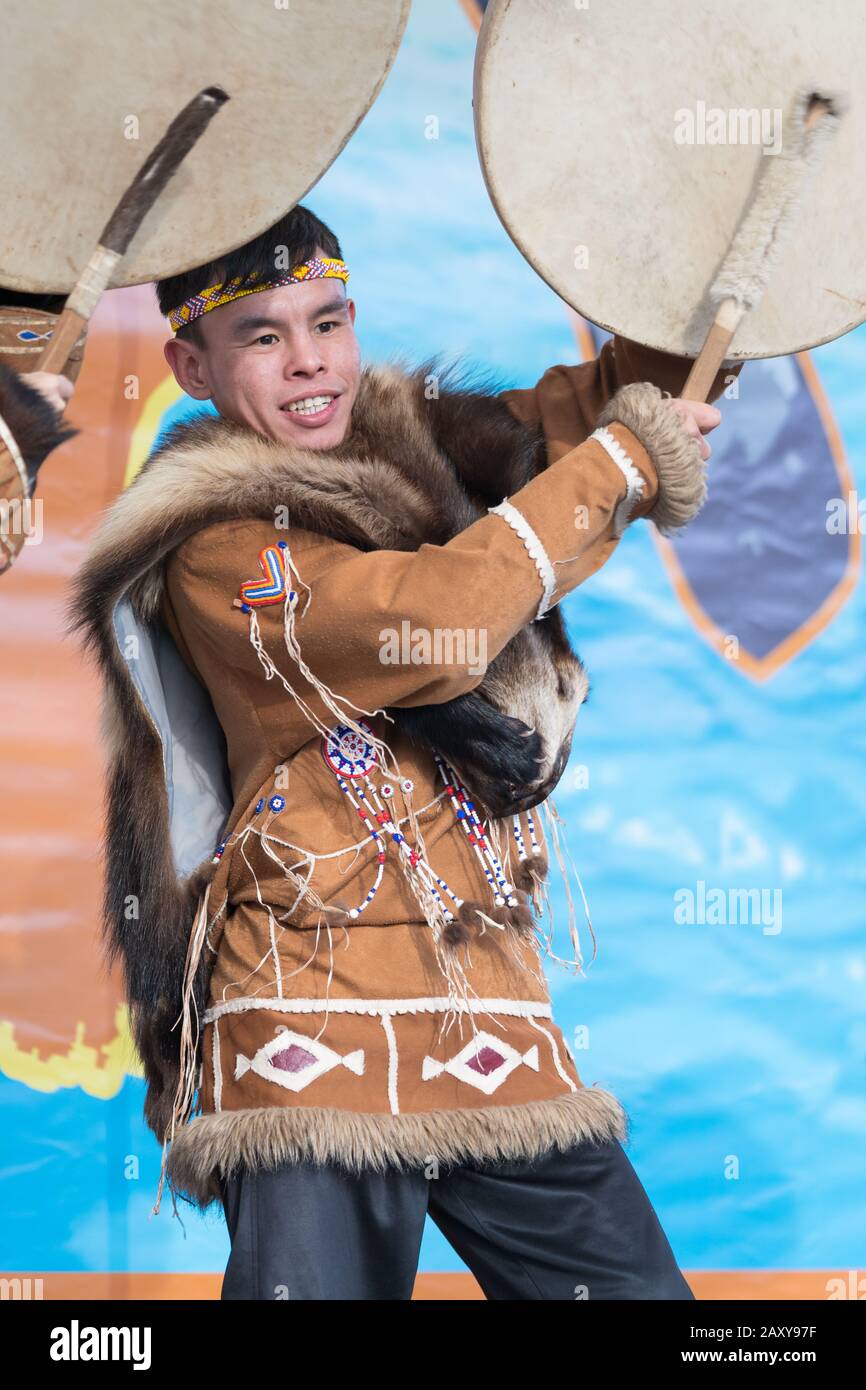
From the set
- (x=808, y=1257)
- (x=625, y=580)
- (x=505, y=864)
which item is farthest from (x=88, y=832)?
(x=808, y=1257)

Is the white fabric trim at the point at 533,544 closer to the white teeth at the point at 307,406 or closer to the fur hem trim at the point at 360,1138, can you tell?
the white teeth at the point at 307,406

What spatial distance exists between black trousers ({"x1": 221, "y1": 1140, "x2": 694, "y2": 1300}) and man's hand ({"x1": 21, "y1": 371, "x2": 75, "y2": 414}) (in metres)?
0.89

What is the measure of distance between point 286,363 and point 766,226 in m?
0.61

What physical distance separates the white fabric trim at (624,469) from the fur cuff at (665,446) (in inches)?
1.1

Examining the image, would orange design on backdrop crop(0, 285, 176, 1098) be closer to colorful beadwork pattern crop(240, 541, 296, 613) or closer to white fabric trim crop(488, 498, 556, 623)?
colorful beadwork pattern crop(240, 541, 296, 613)

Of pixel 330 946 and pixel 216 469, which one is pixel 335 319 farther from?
pixel 330 946

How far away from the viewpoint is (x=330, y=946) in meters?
1.89

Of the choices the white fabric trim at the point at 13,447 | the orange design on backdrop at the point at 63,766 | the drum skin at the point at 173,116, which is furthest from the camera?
the orange design on backdrop at the point at 63,766

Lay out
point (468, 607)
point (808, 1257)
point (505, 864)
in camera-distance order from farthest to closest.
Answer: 1. point (808, 1257)
2. point (505, 864)
3. point (468, 607)

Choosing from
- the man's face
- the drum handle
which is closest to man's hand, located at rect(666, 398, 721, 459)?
the man's face

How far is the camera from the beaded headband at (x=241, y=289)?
204 cm

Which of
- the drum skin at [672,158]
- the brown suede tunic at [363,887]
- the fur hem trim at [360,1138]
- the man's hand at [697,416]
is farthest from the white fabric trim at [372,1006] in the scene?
the drum skin at [672,158]

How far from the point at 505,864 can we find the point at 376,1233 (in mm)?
472

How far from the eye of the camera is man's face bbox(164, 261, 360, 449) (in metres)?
2.03
